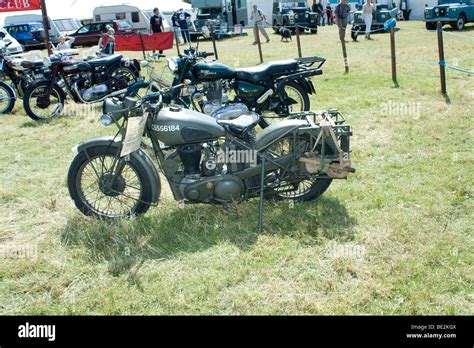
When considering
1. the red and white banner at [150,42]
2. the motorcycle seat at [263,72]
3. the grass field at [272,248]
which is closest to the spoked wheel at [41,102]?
the grass field at [272,248]

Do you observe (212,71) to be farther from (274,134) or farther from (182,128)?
(182,128)

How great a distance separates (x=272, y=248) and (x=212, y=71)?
3.52 m

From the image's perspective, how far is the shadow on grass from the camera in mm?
3635

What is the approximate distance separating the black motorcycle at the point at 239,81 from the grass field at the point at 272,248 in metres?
1.48

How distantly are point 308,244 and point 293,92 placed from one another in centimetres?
395

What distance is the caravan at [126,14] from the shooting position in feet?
89.9

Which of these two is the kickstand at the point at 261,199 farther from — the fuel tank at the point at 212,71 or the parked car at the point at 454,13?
the parked car at the point at 454,13

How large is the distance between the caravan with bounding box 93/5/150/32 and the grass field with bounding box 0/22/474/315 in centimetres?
2358

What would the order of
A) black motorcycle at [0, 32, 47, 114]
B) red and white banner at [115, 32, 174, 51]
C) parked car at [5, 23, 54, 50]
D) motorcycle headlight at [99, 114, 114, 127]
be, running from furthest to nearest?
parked car at [5, 23, 54, 50] → red and white banner at [115, 32, 174, 51] → black motorcycle at [0, 32, 47, 114] → motorcycle headlight at [99, 114, 114, 127]

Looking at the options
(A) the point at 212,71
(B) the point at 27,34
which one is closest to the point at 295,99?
(A) the point at 212,71

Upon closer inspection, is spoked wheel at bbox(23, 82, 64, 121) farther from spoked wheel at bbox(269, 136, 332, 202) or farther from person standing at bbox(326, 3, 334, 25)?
person standing at bbox(326, 3, 334, 25)

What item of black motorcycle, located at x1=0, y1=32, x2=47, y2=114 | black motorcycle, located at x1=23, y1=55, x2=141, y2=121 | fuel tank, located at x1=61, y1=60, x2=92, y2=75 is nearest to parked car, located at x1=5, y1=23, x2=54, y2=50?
black motorcycle, located at x1=0, y1=32, x2=47, y2=114

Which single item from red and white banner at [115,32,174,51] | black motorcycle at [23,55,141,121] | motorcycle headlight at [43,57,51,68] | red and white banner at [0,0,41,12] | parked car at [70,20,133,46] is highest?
parked car at [70,20,133,46]
